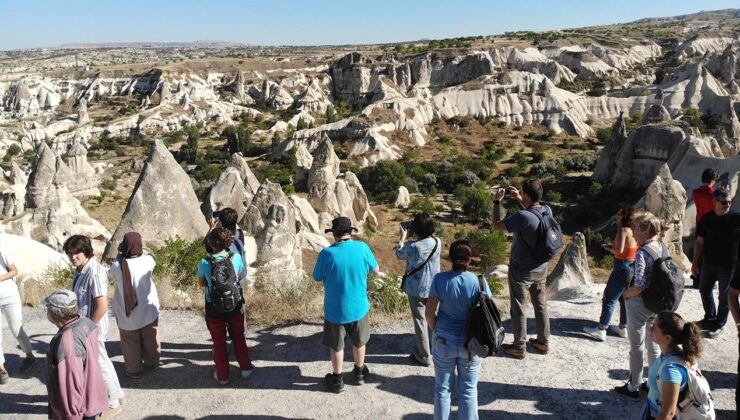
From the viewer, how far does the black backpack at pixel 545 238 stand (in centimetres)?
508

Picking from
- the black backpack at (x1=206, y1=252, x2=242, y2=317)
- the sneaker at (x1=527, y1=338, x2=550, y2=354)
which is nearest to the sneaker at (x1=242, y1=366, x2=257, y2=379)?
the black backpack at (x1=206, y1=252, x2=242, y2=317)

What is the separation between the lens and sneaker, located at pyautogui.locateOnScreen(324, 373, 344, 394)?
200 inches

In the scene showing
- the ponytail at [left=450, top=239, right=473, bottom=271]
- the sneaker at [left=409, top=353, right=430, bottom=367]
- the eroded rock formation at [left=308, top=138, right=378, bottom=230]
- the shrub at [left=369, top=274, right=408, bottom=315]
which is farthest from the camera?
the eroded rock formation at [left=308, top=138, right=378, bottom=230]

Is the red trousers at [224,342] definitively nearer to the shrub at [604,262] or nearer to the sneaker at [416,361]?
the sneaker at [416,361]

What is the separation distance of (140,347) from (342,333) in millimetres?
2264

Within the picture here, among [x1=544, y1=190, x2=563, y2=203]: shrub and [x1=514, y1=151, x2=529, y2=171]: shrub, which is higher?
[x1=514, y1=151, x2=529, y2=171]: shrub

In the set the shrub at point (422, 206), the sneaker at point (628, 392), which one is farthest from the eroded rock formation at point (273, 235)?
the shrub at point (422, 206)

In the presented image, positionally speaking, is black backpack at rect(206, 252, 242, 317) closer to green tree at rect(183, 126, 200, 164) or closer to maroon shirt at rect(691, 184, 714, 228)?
maroon shirt at rect(691, 184, 714, 228)

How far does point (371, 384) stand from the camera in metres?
5.25

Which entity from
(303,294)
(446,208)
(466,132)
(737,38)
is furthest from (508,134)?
(737,38)

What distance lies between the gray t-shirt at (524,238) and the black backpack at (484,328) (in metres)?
1.19

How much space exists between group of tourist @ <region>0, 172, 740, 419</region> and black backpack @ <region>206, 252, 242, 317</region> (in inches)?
0.4

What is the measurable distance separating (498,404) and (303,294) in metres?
3.41

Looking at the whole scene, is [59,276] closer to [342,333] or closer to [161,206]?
[161,206]
